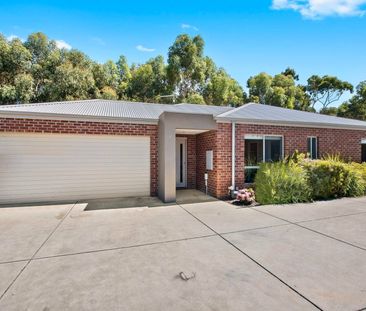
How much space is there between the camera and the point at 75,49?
21.3m

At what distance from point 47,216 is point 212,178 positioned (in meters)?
5.75

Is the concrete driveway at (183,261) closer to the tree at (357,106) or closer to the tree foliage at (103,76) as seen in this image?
the tree foliage at (103,76)

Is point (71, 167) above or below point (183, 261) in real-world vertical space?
above

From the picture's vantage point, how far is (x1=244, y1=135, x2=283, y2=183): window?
29.6 ft

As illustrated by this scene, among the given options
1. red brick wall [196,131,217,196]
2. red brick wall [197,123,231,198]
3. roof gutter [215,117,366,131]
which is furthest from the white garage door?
roof gutter [215,117,366,131]

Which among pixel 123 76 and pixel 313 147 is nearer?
pixel 313 147

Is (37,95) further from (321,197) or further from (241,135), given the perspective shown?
(321,197)

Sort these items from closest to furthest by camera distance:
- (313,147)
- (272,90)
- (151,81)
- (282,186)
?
(282,186)
(313,147)
(151,81)
(272,90)

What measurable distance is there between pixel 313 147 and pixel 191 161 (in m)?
5.72

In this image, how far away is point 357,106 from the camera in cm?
3147

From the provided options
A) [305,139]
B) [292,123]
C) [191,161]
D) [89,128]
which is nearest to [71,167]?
[89,128]

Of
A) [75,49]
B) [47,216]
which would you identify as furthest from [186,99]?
[47,216]

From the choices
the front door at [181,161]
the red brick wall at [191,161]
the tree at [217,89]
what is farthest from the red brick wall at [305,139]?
the tree at [217,89]

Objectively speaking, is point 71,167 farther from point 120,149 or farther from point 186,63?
point 186,63
